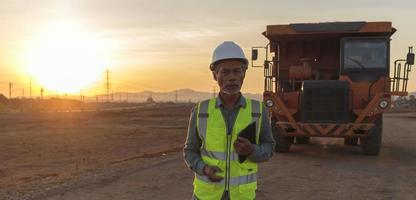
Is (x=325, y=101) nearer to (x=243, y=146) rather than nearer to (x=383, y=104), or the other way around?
(x=383, y=104)

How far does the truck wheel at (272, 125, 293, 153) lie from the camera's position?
555 inches

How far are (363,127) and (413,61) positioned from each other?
6.84 ft

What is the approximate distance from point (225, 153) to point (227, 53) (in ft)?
2.03

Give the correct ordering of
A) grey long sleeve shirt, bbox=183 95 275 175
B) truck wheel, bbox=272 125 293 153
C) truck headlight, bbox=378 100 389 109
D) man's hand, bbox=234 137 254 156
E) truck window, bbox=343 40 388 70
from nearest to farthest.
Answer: man's hand, bbox=234 137 254 156, grey long sleeve shirt, bbox=183 95 275 175, truck headlight, bbox=378 100 389 109, truck window, bbox=343 40 388 70, truck wheel, bbox=272 125 293 153

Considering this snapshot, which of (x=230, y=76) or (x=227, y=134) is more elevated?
(x=230, y=76)

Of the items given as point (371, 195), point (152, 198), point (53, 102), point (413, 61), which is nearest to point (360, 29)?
point (413, 61)

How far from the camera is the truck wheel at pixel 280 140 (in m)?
14.1

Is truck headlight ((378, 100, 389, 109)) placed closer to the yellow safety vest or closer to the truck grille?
the truck grille

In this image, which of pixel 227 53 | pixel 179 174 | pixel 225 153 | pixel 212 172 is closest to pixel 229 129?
pixel 225 153

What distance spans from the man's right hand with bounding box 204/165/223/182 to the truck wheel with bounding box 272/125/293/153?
→ 1084cm

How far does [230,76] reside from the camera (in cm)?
334

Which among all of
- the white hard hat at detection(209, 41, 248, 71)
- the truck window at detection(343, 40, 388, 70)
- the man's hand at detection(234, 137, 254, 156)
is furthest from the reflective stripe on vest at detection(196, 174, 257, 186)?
the truck window at detection(343, 40, 388, 70)

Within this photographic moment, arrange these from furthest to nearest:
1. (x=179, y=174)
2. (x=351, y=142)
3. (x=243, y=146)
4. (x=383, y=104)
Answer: (x=351, y=142) → (x=383, y=104) → (x=179, y=174) → (x=243, y=146)

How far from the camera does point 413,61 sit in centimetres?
1330
